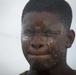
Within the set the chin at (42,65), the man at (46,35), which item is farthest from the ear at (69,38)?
the chin at (42,65)

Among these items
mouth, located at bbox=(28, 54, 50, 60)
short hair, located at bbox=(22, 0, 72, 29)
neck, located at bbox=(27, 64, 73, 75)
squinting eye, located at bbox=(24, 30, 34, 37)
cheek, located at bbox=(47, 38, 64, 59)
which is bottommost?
neck, located at bbox=(27, 64, 73, 75)

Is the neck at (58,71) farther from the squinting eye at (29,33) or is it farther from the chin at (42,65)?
the squinting eye at (29,33)

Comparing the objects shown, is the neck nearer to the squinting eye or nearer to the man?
the man

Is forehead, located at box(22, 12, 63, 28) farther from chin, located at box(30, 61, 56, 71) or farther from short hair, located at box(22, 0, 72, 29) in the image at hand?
chin, located at box(30, 61, 56, 71)

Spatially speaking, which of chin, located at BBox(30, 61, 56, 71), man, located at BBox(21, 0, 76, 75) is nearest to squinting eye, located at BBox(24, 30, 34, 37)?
man, located at BBox(21, 0, 76, 75)

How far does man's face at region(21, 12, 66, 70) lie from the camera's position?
769 millimetres

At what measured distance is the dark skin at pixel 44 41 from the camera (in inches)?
30.3

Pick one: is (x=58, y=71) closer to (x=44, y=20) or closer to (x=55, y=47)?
(x=55, y=47)

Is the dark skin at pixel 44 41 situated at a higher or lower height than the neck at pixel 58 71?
higher

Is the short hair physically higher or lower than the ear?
higher

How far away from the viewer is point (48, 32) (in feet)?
2.63

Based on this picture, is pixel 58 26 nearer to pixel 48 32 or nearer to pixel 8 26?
pixel 48 32

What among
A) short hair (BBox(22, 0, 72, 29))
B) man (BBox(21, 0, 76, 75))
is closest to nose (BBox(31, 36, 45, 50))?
man (BBox(21, 0, 76, 75))

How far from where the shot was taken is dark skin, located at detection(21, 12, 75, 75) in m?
0.77
